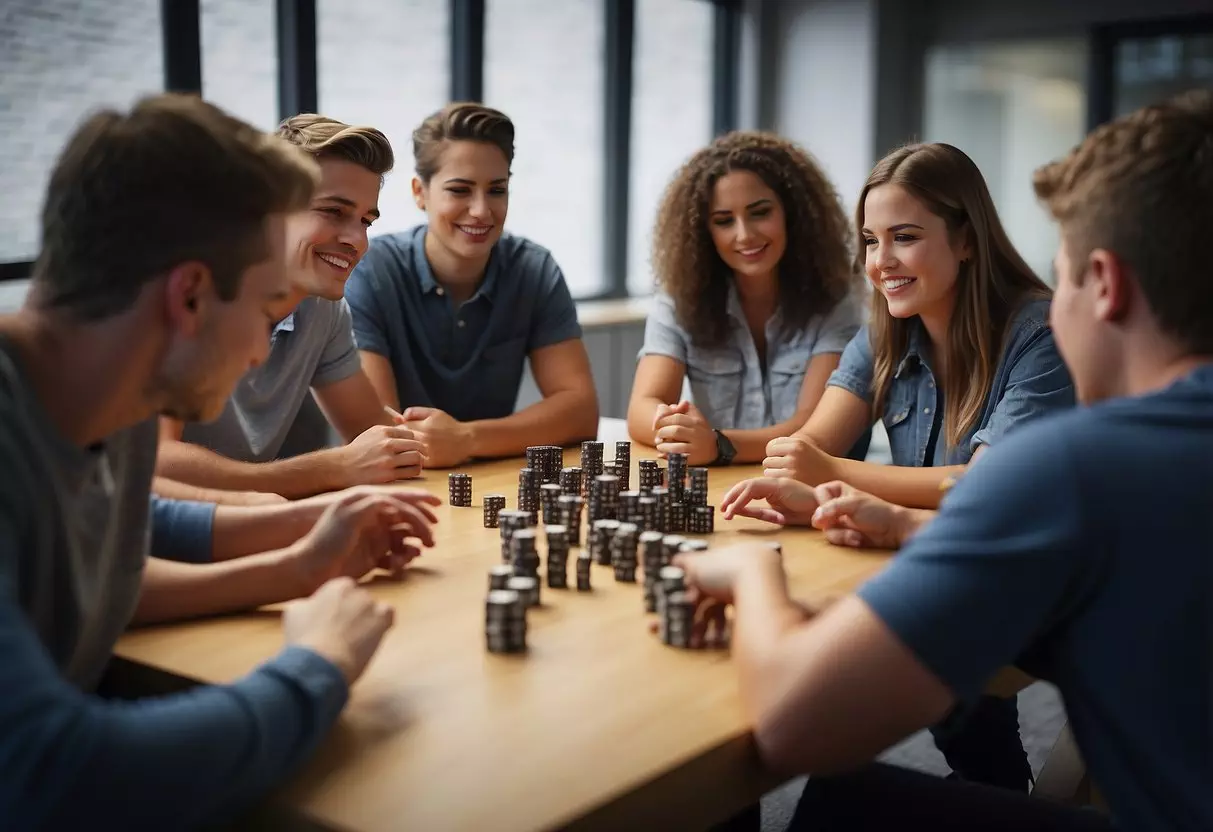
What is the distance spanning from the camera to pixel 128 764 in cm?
105

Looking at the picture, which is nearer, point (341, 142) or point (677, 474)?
point (677, 474)

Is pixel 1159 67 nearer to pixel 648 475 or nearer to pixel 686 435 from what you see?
pixel 686 435

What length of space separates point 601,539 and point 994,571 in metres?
0.85

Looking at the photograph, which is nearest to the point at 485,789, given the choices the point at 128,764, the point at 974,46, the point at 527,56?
the point at 128,764

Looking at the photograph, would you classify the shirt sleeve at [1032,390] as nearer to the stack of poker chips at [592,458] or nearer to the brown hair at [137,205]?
the stack of poker chips at [592,458]

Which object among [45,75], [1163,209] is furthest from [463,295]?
[1163,209]

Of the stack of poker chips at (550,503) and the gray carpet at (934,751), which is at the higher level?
the stack of poker chips at (550,503)

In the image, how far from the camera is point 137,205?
3.98ft

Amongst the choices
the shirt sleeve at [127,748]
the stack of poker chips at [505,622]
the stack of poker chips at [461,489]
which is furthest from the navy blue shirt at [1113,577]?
the stack of poker chips at [461,489]

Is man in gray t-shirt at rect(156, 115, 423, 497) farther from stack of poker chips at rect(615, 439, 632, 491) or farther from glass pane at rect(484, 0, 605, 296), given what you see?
glass pane at rect(484, 0, 605, 296)

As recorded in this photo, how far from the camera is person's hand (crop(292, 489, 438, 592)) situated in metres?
1.75

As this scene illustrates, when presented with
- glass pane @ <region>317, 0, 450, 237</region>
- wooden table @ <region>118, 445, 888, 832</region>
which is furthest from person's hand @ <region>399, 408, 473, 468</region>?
glass pane @ <region>317, 0, 450, 237</region>

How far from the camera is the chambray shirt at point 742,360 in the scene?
136 inches

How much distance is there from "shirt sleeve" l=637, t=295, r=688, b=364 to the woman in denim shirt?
2.55 feet
